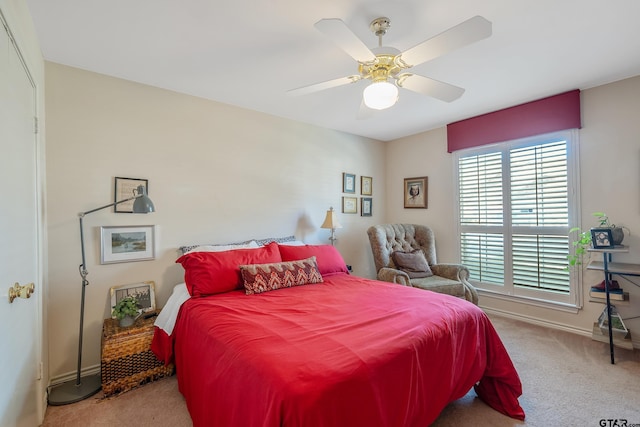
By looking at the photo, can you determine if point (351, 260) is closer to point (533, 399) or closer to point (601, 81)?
point (533, 399)

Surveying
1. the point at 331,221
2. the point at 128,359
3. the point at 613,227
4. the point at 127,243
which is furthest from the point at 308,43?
the point at 613,227

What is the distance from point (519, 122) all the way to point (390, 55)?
233cm

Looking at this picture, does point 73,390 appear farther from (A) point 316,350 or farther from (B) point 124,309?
(A) point 316,350

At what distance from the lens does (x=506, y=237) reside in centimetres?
341

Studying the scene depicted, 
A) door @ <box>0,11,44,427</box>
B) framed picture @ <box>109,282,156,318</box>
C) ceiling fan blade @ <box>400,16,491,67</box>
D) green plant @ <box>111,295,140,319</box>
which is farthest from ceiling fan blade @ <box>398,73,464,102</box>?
framed picture @ <box>109,282,156,318</box>

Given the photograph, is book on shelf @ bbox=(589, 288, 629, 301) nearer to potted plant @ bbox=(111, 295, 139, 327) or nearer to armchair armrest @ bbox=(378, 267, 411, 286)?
armchair armrest @ bbox=(378, 267, 411, 286)

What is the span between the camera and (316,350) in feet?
4.18

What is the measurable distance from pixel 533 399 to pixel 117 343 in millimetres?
2866

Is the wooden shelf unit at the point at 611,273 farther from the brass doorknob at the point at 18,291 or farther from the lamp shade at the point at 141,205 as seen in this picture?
the brass doorknob at the point at 18,291

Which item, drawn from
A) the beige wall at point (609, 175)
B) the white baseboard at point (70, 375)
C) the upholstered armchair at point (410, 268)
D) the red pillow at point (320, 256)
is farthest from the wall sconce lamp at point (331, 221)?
the white baseboard at point (70, 375)

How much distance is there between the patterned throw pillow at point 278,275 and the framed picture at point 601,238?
243 centimetres

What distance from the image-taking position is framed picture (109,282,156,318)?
240 centimetres

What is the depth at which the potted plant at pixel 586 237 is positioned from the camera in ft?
8.42

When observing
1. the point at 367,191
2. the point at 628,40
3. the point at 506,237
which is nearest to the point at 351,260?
the point at 367,191
